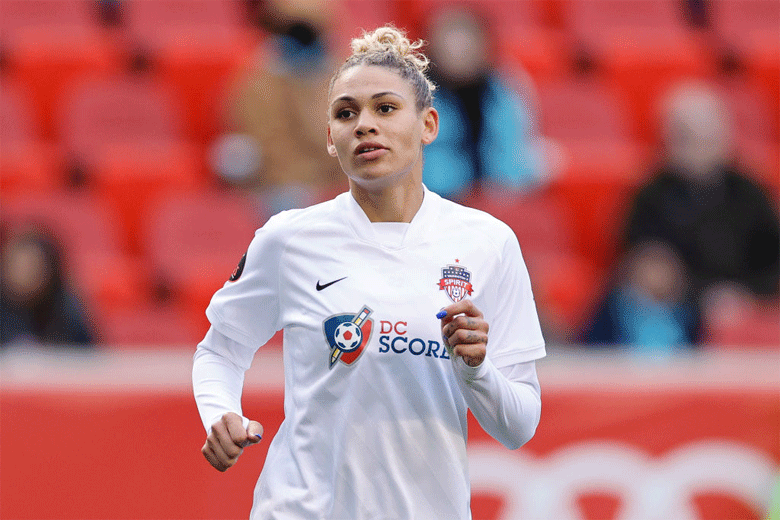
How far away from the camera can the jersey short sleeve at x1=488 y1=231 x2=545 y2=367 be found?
273cm

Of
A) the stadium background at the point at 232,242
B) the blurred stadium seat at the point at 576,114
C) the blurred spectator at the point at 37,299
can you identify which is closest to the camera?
the stadium background at the point at 232,242

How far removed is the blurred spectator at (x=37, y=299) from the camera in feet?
19.0

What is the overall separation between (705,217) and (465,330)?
16.4 ft

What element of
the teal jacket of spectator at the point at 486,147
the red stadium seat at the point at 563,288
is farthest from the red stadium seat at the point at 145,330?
the red stadium seat at the point at 563,288

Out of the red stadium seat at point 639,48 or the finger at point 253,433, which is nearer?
the finger at point 253,433

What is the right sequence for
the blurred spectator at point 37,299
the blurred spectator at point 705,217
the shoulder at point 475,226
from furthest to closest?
the blurred spectator at point 705,217 → the blurred spectator at point 37,299 → the shoulder at point 475,226

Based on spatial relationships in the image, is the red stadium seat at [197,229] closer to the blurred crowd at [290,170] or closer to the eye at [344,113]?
the blurred crowd at [290,170]

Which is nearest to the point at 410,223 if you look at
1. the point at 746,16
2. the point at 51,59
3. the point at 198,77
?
the point at 198,77

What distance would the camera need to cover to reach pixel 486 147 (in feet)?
23.6

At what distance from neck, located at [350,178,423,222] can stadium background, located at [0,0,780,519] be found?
2.29 meters

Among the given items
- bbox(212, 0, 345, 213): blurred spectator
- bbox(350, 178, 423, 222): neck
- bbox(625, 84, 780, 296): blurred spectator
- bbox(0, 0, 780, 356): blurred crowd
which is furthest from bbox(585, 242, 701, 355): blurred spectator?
bbox(350, 178, 423, 222): neck

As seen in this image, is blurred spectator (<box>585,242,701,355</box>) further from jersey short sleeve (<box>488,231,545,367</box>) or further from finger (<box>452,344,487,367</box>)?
finger (<box>452,344,487,367</box>)

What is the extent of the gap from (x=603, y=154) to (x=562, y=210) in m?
0.66

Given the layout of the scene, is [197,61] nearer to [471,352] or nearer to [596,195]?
[596,195]
